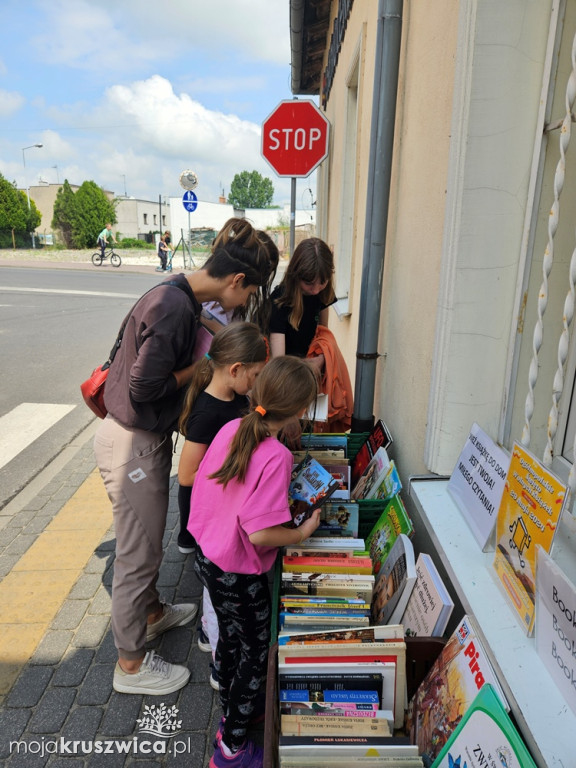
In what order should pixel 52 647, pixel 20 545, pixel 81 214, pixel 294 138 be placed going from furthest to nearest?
pixel 81 214, pixel 294 138, pixel 20 545, pixel 52 647

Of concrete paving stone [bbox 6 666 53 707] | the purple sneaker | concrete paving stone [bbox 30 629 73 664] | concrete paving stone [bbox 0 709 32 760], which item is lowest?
concrete paving stone [bbox 0 709 32 760]

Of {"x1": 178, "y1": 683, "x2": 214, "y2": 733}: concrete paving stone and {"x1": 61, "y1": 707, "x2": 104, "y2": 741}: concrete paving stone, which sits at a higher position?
{"x1": 61, "y1": 707, "x2": 104, "y2": 741}: concrete paving stone

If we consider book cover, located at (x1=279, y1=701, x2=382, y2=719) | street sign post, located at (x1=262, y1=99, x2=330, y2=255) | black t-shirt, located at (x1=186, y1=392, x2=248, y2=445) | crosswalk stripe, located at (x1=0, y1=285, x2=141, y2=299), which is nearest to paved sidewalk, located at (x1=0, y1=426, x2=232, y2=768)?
book cover, located at (x1=279, y1=701, x2=382, y2=719)

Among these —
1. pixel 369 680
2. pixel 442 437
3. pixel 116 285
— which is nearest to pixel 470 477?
pixel 442 437

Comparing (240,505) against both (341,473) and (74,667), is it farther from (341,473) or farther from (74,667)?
(74,667)

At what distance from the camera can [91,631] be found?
260 centimetres

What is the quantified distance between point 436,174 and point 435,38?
1.72 ft

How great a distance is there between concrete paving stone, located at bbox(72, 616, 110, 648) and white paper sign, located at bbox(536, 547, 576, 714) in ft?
6.83

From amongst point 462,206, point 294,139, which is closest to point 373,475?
point 462,206

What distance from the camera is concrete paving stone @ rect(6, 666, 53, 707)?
220cm

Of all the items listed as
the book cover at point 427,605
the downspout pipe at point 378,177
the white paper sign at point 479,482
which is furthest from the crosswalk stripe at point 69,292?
the book cover at point 427,605

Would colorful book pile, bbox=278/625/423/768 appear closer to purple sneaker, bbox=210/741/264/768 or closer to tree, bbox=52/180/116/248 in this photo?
purple sneaker, bbox=210/741/264/768

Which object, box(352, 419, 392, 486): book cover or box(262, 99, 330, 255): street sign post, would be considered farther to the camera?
box(262, 99, 330, 255): street sign post

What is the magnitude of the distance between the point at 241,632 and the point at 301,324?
60.5 inches
